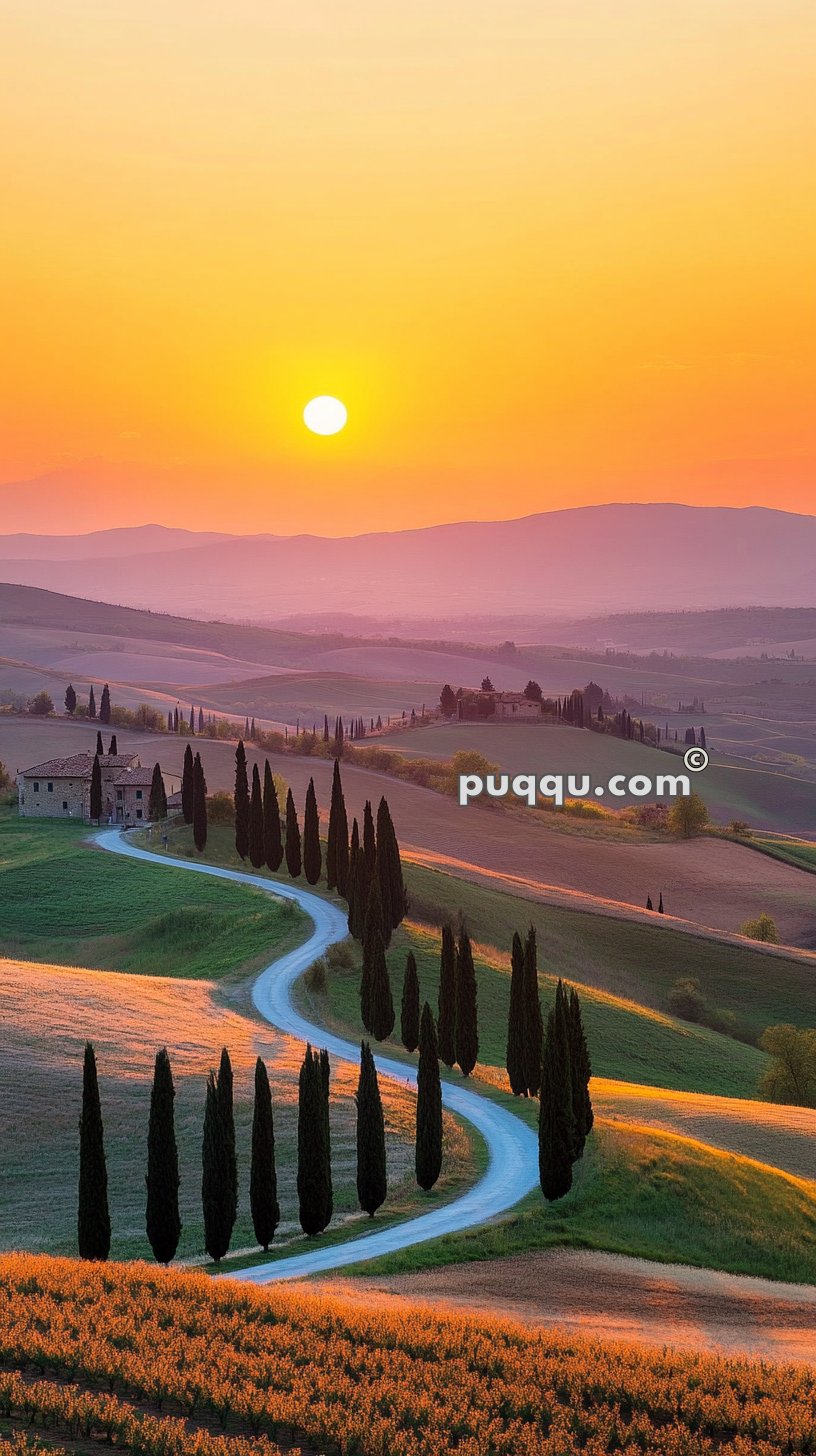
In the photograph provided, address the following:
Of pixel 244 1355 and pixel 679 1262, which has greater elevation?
pixel 244 1355

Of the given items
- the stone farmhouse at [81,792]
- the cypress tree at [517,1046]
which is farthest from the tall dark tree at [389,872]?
the stone farmhouse at [81,792]

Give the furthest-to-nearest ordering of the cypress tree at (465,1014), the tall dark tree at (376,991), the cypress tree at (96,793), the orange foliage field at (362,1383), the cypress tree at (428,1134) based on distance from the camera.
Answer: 1. the cypress tree at (96,793)
2. the tall dark tree at (376,991)
3. the cypress tree at (465,1014)
4. the cypress tree at (428,1134)
5. the orange foliage field at (362,1383)

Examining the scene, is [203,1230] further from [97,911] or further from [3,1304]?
[97,911]

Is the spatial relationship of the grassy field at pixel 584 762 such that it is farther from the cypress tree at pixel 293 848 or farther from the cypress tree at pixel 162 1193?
the cypress tree at pixel 162 1193

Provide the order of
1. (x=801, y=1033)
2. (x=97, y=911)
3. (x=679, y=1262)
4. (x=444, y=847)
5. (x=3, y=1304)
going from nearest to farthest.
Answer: (x=3, y=1304)
(x=679, y=1262)
(x=801, y=1033)
(x=97, y=911)
(x=444, y=847)

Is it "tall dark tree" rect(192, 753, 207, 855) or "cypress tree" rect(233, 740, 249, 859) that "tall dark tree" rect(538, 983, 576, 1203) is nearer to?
"cypress tree" rect(233, 740, 249, 859)

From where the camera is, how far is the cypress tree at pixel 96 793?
4365 inches

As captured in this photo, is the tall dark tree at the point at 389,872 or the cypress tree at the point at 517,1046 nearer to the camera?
the cypress tree at the point at 517,1046

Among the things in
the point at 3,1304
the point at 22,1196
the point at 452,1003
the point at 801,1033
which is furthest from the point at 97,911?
the point at 3,1304

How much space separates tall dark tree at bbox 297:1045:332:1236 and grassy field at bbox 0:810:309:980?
32042mm

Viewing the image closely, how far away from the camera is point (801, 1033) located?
72438mm

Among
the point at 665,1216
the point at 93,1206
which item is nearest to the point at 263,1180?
the point at 93,1206

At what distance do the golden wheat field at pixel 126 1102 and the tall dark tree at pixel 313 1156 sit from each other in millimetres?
827

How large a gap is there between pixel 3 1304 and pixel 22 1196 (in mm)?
11126
